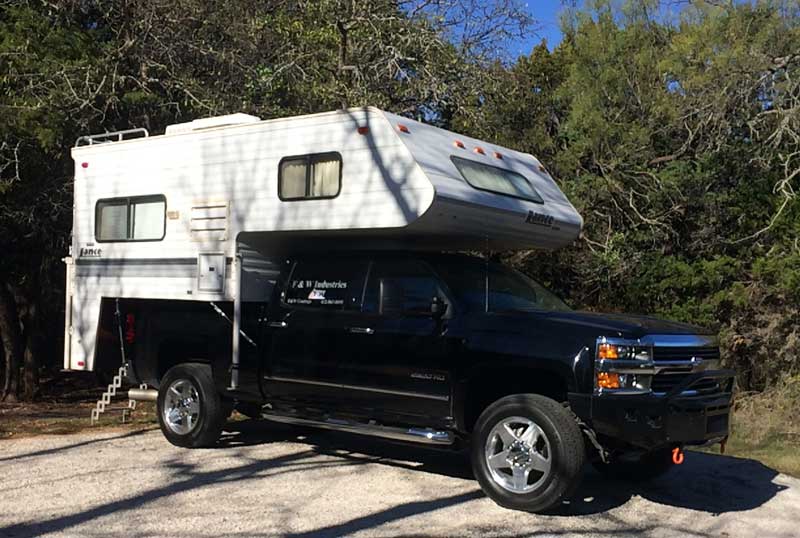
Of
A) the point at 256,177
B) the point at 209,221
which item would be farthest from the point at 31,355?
the point at 256,177

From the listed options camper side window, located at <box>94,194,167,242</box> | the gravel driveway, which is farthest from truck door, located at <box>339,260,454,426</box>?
camper side window, located at <box>94,194,167,242</box>

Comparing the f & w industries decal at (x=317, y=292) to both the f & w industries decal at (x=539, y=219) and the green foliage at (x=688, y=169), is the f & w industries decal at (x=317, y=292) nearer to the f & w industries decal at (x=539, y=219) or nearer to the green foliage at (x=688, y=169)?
the f & w industries decal at (x=539, y=219)

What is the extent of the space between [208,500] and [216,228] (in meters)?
2.91

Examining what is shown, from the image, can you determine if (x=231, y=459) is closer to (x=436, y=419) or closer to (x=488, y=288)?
(x=436, y=419)

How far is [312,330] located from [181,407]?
6.23 ft

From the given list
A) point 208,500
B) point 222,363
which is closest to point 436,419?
point 208,500

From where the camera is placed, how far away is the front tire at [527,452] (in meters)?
6.07

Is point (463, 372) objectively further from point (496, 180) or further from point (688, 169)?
point (688, 169)

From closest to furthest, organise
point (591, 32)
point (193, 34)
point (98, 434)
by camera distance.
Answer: point (98, 434) < point (193, 34) < point (591, 32)

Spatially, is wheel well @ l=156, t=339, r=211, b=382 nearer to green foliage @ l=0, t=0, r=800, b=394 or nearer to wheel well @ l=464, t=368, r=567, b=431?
wheel well @ l=464, t=368, r=567, b=431

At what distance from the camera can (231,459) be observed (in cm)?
798

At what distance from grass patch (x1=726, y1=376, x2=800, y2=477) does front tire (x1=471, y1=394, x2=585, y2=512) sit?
3.27m

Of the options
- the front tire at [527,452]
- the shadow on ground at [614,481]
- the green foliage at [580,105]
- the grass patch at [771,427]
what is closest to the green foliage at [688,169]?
the green foliage at [580,105]

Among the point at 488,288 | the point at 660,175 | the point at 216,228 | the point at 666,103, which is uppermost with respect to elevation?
the point at 666,103
